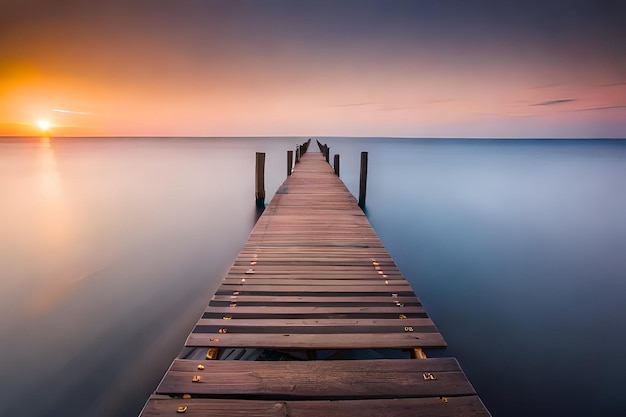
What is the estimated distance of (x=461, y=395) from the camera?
1.95m

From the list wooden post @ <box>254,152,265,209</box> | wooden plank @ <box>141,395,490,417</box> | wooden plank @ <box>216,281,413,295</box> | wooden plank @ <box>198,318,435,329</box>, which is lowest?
wooden plank @ <box>141,395,490,417</box>

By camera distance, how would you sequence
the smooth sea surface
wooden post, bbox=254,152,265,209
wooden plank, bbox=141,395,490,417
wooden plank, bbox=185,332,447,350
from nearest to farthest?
1. wooden plank, bbox=141,395,490,417
2. wooden plank, bbox=185,332,447,350
3. the smooth sea surface
4. wooden post, bbox=254,152,265,209

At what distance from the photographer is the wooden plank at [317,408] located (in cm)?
180

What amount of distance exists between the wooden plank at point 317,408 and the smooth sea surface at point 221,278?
9.09 ft

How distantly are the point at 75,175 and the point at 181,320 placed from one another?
23.4m

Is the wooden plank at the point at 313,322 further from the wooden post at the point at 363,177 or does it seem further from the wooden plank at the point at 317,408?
the wooden post at the point at 363,177

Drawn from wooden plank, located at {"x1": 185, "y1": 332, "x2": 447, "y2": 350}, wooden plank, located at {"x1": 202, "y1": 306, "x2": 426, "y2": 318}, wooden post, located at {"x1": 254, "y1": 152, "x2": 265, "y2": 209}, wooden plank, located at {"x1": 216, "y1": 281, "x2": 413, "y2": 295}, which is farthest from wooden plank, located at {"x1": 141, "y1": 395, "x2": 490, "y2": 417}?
wooden post, located at {"x1": 254, "y1": 152, "x2": 265, "y2": 209}

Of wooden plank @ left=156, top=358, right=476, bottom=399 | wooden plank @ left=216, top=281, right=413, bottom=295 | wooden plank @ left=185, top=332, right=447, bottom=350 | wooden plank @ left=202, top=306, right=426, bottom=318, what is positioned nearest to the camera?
wooden plank @ left=156, top=358, right=476, bottom=399

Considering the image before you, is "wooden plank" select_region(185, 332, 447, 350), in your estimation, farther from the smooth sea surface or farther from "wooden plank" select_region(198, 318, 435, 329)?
the smooth sea surface

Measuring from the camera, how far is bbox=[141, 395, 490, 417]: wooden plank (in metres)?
1.80

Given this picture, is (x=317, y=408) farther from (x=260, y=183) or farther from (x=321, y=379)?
(x=260, y=183)

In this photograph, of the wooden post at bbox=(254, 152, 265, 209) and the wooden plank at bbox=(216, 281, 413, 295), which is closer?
the wooden plank at bbox=(216, 281, 413, 295)

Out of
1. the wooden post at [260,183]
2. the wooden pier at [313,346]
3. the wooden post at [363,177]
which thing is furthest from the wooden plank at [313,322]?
the wooden post at [363,177]

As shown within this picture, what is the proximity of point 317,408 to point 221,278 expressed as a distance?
6062 millimetres
